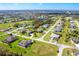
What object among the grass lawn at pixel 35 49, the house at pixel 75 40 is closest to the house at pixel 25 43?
the grass lawn at pixel 35 49

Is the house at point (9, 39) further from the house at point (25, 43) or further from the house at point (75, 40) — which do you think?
the house at point (75, 40)

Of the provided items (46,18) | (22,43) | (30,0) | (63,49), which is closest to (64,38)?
(63,49)

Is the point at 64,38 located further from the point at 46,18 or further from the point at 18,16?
the point at 18,16

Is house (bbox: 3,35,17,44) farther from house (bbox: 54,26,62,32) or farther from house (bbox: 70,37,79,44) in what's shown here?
house (bbox: 70,37,79,44)

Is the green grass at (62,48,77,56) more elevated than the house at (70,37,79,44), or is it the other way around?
the house at (70,37,79,44)

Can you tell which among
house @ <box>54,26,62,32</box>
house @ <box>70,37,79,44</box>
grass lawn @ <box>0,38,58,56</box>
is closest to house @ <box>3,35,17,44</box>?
grass lawn @ <box>0,38,58,56</box>

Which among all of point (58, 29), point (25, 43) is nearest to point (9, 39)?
point (25, 43)

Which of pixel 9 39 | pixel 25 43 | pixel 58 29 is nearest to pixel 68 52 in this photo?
pixel 58 29

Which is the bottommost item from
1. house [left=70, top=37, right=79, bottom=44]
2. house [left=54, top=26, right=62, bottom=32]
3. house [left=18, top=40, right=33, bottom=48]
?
house [left=18, top=40, right=33, bottom=48]

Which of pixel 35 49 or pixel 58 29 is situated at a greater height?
pixel 58 29

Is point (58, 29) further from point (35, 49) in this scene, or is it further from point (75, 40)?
point (35, 49)

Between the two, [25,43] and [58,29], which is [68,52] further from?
[25,43]
